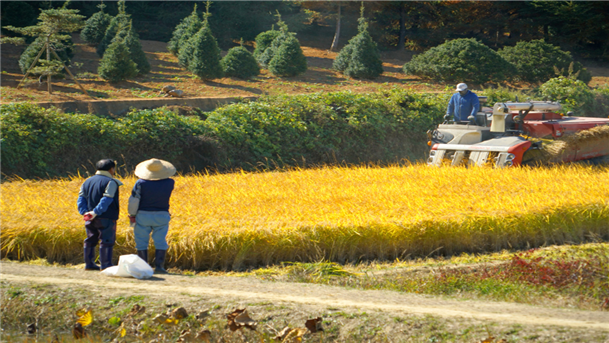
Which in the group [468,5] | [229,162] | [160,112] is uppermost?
[468,5]

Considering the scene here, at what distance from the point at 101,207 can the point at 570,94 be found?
1730cm

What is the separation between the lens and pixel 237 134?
12773 mm

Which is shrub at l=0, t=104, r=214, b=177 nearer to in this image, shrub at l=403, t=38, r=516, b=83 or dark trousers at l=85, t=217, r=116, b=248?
dark trousers at l=85, t=217, r=116, b=248

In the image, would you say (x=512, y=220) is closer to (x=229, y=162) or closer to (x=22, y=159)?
(x=229, y=162)

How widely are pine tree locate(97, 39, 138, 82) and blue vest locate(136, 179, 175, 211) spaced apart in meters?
13.1

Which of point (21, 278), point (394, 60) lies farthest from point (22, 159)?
point (394, 60)

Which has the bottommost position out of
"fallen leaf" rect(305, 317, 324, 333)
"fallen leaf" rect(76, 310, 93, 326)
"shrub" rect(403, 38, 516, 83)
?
"fallen leaf" rect(76, 310, 93, 326)

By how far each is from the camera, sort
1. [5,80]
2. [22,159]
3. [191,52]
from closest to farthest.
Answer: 1. [22,159]
2. [5,80]
3. [191,52]

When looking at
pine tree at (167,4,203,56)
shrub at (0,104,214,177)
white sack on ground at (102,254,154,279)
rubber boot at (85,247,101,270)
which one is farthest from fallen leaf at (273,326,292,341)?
pine tree at (167,4,203,56)

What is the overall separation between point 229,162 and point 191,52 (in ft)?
35.1

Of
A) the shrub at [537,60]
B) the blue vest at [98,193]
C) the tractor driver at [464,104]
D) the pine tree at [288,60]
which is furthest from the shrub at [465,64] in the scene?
the blue vest at [98,193]

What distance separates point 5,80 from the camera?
17797 millimetres

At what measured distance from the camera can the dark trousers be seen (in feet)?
19.9

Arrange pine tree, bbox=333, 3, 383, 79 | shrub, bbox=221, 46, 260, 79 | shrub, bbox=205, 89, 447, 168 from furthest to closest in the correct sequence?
1. pine tree, bbox=333, 3, 383, 79
2. shrub, bbox=221, 46, 260, 79
3. shrub, bbox=205, 89, 447, 168
